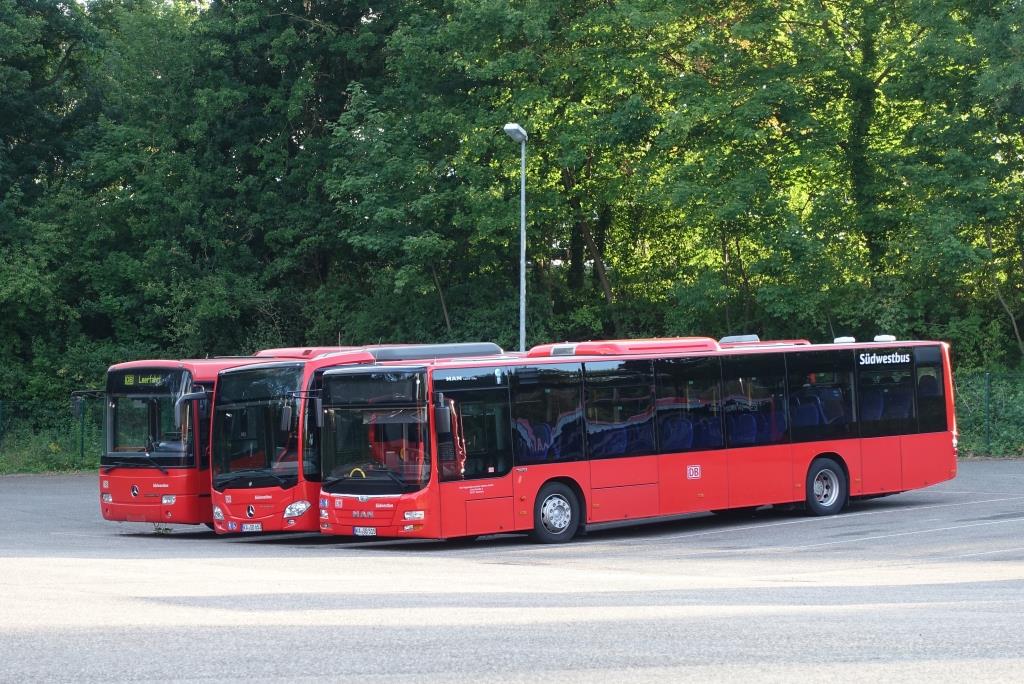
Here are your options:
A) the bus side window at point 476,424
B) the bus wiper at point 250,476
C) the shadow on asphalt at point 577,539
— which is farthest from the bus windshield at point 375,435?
the shadow on asphalt at point 577,539

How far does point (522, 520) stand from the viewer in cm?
2012

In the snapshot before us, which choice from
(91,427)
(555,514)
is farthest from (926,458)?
(91,427)

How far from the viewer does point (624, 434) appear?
2128 cm

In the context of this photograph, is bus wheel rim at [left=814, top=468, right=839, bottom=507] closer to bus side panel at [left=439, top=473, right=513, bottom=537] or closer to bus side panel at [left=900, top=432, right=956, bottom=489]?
bus side panel at [left=900, top=432, right=956, bottom=489]

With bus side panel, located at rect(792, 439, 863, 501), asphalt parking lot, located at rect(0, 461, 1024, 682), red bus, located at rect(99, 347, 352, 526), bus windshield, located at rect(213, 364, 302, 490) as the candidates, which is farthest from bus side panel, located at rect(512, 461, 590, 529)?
bus side panel, located at rect(792, 439, 863, 501)

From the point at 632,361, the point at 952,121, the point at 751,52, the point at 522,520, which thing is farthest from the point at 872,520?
the point at 751,52

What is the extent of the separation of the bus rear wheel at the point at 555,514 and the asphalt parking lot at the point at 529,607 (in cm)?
35

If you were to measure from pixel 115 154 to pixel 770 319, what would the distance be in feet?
71.8

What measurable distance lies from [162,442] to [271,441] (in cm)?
242

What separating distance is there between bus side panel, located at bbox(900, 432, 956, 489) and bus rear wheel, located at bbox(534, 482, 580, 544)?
23.9 ft

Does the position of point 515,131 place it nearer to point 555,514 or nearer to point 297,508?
point 555,514

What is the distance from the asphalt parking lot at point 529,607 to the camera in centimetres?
904

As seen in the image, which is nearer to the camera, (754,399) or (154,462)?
(154,462)

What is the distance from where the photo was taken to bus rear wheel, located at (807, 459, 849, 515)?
23.8 meters
